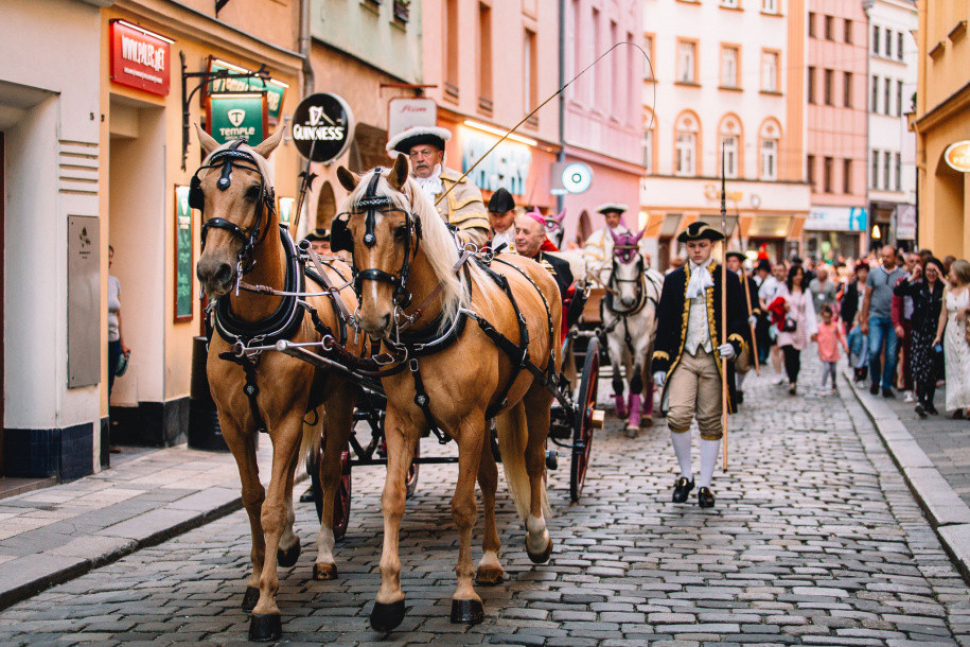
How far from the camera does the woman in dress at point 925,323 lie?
14375 millimetres

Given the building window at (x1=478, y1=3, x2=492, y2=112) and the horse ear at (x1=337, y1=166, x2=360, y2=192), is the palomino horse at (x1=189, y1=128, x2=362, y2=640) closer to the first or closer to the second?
the horse ear at (x1=337, y1=166, x2=360, y2=192)

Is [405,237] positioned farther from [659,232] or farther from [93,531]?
[659,232]

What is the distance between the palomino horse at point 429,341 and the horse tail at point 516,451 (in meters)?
0.46

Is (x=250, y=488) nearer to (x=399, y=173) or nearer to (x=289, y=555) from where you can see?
(x=289, y=555)

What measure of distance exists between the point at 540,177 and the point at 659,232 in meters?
23.3

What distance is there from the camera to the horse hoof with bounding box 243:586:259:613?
5961 mm

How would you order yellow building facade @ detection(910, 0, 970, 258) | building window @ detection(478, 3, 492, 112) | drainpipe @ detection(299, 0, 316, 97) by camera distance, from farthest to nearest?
building window @ detection(478, 3, 492, 112), yellow building facade @ detection(910, 0, 970, 258), drainpipe @ detection(299, 0, 316, 97)

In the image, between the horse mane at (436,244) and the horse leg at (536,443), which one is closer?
the horse mane at (436,244)

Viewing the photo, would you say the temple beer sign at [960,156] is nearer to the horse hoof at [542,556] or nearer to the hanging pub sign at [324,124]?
the hanging pub sign at [324,124]

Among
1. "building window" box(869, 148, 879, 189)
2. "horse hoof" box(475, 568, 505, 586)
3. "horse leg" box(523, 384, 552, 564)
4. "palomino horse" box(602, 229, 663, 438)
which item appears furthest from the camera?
"building window" box(869, 148, 879, 189)

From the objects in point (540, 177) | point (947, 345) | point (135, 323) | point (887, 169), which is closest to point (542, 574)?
point (135, 323)

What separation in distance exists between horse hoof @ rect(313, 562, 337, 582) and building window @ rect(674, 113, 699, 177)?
45601mm

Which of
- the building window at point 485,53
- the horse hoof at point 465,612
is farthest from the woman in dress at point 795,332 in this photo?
the horse hoof at point 465,612

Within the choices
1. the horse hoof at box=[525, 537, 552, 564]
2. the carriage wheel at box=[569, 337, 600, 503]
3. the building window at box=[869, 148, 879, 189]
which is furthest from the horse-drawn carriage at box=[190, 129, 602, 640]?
the building window at box=[869, 148, 879, 189]
